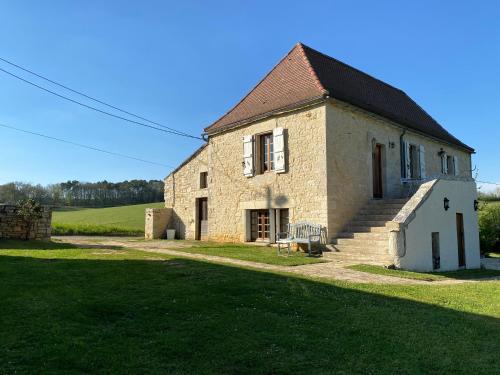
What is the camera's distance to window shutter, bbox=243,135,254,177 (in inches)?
535

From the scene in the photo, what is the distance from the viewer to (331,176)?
11516 millimetres

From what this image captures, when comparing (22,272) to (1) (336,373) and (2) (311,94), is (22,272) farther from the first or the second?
(2) (311,94)

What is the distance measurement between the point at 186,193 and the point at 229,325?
13357 mm

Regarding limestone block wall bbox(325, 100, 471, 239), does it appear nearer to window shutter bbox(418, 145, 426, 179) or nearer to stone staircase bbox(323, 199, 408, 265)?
stone staircase bbox(323, 199, 408, 265)

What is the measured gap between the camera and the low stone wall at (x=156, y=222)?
669 inches

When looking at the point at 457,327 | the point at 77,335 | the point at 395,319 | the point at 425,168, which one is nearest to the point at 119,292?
the point at 77,335

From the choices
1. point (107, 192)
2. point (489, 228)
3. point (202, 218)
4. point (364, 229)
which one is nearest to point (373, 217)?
point (364, 229)

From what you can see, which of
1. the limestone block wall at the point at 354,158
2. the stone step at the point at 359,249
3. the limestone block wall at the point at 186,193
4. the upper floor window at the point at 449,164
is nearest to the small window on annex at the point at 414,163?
the limestone block wall at the point at 354,158

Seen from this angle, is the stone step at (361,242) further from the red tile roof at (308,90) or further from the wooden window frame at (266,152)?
the red tile roof at (308,90)

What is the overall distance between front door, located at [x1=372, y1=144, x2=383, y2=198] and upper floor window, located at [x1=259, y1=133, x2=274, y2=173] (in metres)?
3.64

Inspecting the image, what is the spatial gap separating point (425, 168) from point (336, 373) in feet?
47.4

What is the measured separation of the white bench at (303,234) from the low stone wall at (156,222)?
7340 mm

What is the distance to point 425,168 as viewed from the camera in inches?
623

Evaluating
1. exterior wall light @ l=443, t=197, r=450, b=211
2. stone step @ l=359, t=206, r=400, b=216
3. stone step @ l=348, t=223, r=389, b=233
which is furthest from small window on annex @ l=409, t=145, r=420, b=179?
stone step @ l=348, t=223, r=389, b=233
